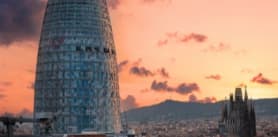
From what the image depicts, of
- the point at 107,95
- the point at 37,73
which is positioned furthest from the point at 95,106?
the point at 37,73

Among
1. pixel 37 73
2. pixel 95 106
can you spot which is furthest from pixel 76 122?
pixel 37 73

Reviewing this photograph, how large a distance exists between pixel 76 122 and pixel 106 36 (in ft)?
64.4

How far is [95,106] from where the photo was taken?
143750 mm

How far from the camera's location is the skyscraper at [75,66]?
468 feet

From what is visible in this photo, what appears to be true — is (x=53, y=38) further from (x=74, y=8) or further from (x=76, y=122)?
(x=76, y=122)

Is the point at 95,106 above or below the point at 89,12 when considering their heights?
below

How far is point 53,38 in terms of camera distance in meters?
143

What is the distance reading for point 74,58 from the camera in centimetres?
14325

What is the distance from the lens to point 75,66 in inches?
5645

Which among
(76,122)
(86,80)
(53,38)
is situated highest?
(53,38)

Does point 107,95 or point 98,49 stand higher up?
point 98,49

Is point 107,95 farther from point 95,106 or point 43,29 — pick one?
point 43,29

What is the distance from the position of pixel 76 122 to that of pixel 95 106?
5.31 metres

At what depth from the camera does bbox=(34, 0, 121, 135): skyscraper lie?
142m
